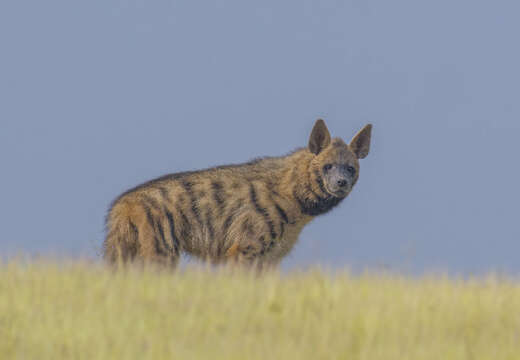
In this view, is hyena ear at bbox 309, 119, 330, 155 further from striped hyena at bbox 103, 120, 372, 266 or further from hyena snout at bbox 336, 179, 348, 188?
hyena snout at bbox 336, 179, 348, 188

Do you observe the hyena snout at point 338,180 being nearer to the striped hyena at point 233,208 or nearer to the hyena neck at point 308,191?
the striped hyena at point 233,208

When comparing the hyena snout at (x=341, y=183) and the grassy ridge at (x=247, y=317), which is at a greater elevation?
the hyena snout at (x=341, y=183)

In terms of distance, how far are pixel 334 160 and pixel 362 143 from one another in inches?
24.4

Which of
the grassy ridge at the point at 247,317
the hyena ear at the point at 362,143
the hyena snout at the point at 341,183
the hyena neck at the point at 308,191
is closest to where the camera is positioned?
the grassy ridge at the point at 247,317

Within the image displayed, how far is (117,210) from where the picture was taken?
940 centimetres

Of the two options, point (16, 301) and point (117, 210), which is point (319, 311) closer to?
point (16, 301)

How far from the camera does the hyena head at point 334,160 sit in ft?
31.3

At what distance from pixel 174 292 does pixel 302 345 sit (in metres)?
1.72

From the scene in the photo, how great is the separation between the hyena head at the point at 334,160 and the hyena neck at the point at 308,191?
0.06 m

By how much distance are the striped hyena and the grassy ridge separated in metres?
1.13

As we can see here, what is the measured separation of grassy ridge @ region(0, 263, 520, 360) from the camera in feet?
18.3

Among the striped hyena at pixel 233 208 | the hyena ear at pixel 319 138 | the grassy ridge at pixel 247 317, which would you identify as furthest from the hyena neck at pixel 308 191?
the grassy ridge at pixel 247 317

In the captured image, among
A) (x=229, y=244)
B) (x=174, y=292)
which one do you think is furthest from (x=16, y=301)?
(x=229, y=244)

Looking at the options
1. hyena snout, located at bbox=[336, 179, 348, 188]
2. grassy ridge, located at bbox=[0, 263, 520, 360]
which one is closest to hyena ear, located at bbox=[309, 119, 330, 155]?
hyena snout, located at bbox=[336, 179, 348, 188]
